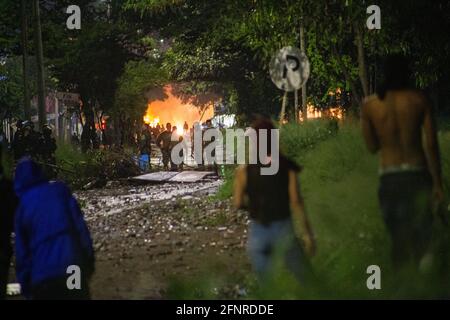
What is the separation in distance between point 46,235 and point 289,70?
567 cm

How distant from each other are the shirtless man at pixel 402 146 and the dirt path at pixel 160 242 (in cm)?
223

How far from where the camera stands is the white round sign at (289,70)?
1061 cm

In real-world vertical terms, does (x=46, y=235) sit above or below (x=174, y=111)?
below

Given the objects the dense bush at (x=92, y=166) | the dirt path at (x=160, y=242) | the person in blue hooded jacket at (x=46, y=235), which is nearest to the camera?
the person in blue hooded jacket at (x=46, y=235)

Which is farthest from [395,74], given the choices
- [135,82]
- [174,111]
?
[174,111]

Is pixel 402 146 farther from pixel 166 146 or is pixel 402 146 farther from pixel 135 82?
pixel 135 82

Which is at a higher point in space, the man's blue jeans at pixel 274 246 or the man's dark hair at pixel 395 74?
the man's dark hair at pixel 395 74

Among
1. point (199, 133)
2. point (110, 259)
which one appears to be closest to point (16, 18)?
point (199, 133)

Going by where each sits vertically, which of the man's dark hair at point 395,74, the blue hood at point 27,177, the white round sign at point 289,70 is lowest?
the blue hood at point 27,177

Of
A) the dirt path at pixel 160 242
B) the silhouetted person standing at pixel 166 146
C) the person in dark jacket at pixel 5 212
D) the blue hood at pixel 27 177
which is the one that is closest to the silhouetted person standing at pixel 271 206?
the dirt path at pixel 160 242

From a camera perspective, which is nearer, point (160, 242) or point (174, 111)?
point (160, 242)

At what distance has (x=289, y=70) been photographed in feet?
35.8

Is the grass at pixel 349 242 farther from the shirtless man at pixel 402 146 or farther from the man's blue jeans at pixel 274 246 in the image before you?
the shirtless man at pixel 402 146

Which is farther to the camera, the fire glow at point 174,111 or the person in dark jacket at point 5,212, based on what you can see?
the fire glow at point 174,111
